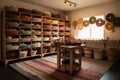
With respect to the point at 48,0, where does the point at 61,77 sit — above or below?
below

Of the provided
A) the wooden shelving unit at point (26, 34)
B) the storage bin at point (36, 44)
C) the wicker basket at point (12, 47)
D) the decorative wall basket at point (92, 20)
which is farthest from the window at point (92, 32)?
the wicker basket at point (12, 47)

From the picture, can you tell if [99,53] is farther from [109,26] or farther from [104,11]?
[104,11]

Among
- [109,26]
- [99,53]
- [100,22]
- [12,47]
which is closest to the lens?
[12,47]

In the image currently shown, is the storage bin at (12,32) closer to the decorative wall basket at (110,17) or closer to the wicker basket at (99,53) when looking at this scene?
the wicker basket at (99,53)

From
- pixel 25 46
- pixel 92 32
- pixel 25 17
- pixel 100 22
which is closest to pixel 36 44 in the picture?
pixel 25 46

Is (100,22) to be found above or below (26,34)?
above

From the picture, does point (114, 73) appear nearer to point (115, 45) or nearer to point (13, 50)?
point (115, 45)

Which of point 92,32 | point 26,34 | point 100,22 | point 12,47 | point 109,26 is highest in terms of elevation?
point 100,22

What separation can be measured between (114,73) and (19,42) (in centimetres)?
355

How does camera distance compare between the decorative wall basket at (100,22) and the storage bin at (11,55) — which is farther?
the decorative wall basket at (100,22)

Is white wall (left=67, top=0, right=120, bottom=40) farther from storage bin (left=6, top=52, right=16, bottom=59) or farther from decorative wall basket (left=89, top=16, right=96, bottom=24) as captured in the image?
storage bin (left=6, top=52, right=16, bottom=59)

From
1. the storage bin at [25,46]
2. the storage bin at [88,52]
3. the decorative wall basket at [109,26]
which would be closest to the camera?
the storage bin at [25,46]

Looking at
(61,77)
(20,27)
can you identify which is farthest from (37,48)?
(61,77)

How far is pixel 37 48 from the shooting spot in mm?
5016
